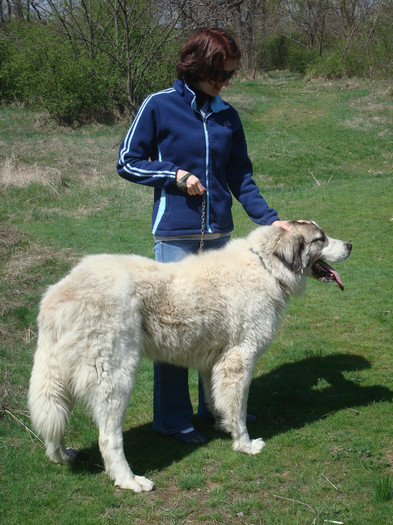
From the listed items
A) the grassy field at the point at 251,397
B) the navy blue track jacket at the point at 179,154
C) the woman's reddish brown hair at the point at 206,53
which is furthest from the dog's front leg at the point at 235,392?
the woman's reddish brown hair at the point at 206,53

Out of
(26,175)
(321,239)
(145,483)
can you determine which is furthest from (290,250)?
(26,175)

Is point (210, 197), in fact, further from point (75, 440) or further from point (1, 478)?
point (1, 478)

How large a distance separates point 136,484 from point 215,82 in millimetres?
2740

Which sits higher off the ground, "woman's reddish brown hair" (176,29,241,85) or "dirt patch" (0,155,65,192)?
"woman's reddish brown hair" (176,29,241,85)

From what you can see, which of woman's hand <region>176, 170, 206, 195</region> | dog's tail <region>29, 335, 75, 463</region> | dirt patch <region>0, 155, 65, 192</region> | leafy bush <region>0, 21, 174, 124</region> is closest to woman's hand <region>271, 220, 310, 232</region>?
woman's hand <region>176, 170, 206, 195</region>

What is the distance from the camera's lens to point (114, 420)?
331 cm

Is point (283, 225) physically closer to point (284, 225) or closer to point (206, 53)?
point (284, 225)

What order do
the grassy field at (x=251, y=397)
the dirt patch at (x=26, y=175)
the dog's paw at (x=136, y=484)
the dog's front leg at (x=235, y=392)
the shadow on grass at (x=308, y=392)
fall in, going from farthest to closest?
the dirt patch at (x=26, y=175) < the shadow on grass at (x=308, y=392) < the dog's front leg at (x=235, y=392) < the dog's paw at (x=136, y=484) < the grassy field at (x=251, y=397)

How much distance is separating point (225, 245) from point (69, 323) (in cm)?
143

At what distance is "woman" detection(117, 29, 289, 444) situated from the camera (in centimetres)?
365

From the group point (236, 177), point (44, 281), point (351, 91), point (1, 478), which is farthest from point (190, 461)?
point (351, 91)

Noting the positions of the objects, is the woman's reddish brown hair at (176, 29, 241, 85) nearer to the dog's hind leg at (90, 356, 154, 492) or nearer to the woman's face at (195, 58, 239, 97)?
the woman's face at (195, 58, 239, 97)

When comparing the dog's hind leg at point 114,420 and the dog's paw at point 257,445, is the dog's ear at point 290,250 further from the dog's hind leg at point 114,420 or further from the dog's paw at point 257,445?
the dog's hind leg at point 114,420

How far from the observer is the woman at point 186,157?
365 centimetres
